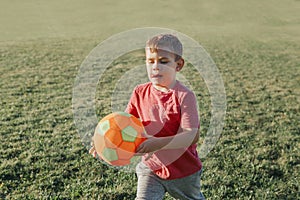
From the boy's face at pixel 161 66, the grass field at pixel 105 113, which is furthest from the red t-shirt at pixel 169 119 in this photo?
the grass field at pixel 105 113

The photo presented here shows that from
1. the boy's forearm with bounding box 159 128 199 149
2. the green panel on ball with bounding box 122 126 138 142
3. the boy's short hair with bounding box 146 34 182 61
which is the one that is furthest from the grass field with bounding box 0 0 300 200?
the boy's short hair with bounding box 146 34 182 61

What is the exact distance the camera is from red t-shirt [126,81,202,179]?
290 cm

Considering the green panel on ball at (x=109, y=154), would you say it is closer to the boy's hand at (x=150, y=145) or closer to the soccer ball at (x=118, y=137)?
the soccer ball at (x=118, y=137)

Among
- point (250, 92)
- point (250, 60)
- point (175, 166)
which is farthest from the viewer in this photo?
point (250, 60)

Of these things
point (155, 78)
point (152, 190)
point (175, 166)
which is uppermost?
point (155, 78)

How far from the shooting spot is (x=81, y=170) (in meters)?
4.86

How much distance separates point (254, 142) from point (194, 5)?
94.1ft

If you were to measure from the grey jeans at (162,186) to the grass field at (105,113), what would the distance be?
45.4 inches

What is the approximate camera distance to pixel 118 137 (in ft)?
9.57

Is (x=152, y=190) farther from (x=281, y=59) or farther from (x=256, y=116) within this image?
(x=281, y=59)

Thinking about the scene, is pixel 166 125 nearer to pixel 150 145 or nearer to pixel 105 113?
pixel 150 145

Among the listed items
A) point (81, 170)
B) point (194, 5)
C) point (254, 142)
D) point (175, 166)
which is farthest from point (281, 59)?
point (194, 5)

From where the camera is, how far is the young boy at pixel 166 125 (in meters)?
2.86

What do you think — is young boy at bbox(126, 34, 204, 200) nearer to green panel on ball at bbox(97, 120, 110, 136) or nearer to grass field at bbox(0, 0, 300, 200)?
green panel on ball at bbox(97, 120, 110, 136)
